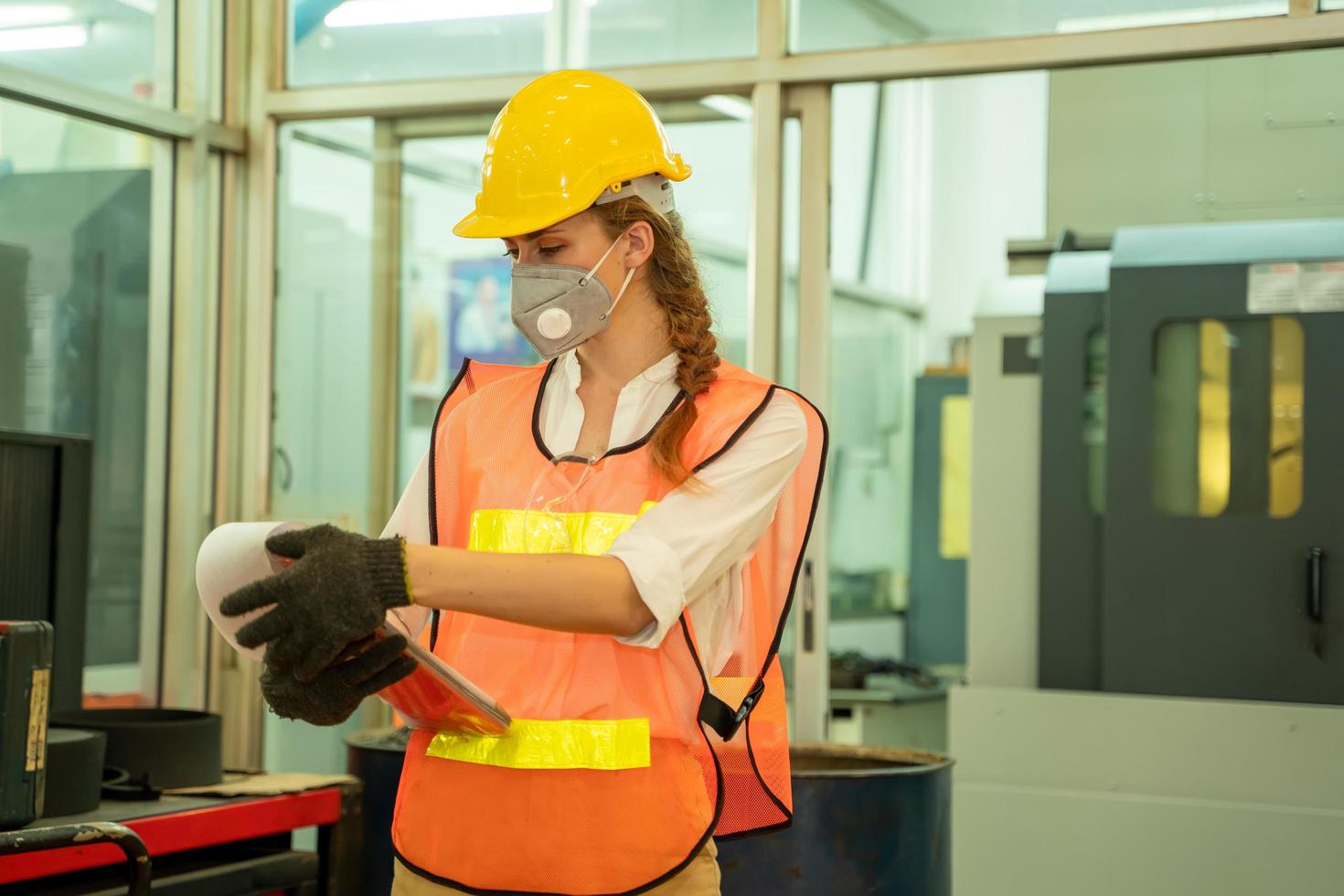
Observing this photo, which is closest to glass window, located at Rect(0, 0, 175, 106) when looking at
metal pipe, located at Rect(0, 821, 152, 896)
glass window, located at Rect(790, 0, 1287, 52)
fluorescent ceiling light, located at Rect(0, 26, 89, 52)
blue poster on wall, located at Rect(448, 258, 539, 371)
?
fluorescent ceiling light, located at Rect(0, 26, 89, 52)

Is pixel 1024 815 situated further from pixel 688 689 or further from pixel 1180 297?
pixel 688 689

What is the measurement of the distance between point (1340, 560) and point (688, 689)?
5.72 ft

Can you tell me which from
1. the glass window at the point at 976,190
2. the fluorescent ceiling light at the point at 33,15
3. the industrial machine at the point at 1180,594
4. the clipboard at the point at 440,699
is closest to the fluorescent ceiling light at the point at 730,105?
the glass window at the point at 976,190

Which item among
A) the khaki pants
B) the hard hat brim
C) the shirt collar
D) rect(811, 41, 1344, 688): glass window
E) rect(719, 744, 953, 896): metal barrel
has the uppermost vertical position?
rect(811, 41, 1344, 688): glass window

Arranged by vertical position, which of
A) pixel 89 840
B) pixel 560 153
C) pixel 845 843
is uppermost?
pixel 560 153

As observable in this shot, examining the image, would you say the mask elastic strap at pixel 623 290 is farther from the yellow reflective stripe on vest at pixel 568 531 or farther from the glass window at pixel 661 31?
the glass window at pixel 661 31

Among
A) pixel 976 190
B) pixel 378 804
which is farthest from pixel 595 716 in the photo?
pixel 976 190

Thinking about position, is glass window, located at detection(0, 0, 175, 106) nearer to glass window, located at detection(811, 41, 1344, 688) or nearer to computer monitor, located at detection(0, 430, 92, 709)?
computer monitor, located at detection(0, 430, 92, 709)

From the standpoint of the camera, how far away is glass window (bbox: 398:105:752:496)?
332 centimetres

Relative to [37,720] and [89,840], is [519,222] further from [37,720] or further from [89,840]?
[37,720]

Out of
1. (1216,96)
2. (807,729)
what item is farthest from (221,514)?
(1216,96)

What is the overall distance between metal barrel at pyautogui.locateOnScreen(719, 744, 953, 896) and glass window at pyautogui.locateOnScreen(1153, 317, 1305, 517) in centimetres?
86

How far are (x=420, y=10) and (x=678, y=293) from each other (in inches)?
92.4

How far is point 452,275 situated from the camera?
3602mm
